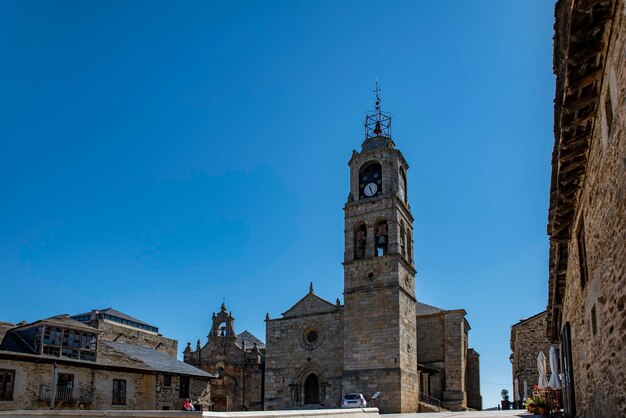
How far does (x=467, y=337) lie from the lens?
4675 centimetres

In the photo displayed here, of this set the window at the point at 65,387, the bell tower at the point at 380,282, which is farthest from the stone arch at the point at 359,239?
the window at the point at 65,387

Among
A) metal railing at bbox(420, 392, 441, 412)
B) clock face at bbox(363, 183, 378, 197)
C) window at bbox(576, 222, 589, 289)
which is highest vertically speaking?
clock face at bbox(363, 183, 378, 197)

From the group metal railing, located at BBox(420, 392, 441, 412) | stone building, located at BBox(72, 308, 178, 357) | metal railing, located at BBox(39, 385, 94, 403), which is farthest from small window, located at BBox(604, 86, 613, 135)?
stone building, located at BBox(72, 308, 178, 357)

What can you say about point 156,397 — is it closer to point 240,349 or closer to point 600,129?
point 240,349

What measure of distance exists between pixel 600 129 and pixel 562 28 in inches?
51.6

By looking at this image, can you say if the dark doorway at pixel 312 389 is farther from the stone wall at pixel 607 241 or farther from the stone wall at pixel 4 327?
the stone wall at pixel 607 241

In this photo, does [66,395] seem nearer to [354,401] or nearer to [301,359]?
[354,401]

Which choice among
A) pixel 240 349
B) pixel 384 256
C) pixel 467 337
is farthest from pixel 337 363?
pixel 467 337

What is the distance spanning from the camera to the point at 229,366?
43.3 meters

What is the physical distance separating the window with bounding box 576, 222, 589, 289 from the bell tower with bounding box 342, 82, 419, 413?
23374 millimetres

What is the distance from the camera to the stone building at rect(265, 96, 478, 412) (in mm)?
33031

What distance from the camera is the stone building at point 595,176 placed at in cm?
582

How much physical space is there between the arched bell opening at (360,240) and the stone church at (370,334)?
0.07m

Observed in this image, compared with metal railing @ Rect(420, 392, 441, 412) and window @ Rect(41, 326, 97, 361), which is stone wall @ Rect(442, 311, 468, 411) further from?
window @ Rect(41, 326, 97, 361)
